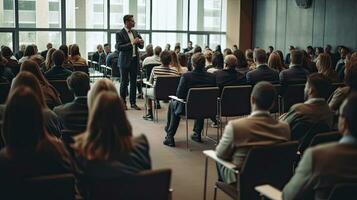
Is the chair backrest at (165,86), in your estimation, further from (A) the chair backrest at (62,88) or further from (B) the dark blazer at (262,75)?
(A) the chair backrest at (62,88)

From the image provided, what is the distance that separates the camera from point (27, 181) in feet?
7.63

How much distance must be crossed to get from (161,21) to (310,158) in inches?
597

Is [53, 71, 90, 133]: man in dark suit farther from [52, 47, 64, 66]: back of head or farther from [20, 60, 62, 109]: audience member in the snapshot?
[52, 47, 64, 66]: back of head

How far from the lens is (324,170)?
2543 mm

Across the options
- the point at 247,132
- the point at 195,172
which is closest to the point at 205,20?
the point at 195,172

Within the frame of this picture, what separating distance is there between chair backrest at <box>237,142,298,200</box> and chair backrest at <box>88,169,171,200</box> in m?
0.81

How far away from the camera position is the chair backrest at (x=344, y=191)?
94.7 inches

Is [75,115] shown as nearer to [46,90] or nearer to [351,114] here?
[46,90]

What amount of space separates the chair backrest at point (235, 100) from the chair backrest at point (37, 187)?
3912 mm

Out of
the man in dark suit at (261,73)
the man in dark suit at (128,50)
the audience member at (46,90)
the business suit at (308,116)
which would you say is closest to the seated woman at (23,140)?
the business suit at (308,116)

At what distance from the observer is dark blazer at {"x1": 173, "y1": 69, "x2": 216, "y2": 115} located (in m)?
6.23

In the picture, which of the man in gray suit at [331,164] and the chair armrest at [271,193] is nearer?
the man in gray suit at [331,164]

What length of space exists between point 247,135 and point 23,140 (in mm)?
1599

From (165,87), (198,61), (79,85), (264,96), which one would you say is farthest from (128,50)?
(264,96)
